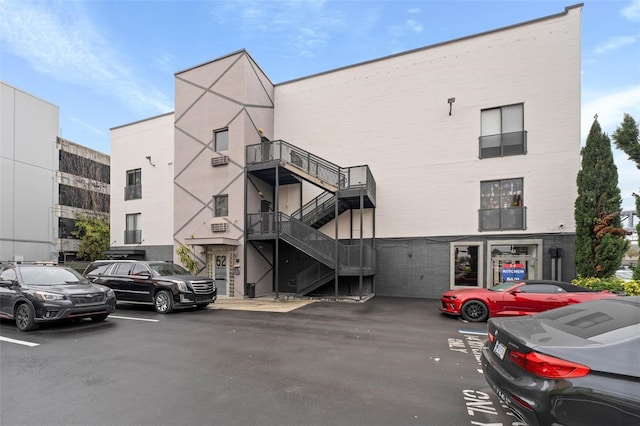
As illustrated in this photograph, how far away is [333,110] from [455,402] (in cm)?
1448

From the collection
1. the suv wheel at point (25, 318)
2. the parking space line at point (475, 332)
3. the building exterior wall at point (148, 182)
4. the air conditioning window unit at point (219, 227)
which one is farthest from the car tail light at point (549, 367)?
the building exterior wall at point (148, 182)

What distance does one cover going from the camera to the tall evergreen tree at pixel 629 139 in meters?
10.2

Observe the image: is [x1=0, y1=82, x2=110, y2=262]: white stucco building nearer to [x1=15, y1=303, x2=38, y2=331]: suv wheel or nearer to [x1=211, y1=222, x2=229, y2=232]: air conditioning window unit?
[x1=211, y1=222, x2=229, y2=232]: air conditioning window unit

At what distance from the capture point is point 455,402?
3.72 metres

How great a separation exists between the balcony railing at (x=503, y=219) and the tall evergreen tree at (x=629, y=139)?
3.42 meters

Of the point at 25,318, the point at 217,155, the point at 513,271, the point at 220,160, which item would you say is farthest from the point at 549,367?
the point at 217,155

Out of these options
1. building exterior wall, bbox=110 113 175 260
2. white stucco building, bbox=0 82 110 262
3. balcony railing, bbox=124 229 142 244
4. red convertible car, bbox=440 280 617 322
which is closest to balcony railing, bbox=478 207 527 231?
red convertible car, bbox=440 280 617 322

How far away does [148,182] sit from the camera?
2041 centimetres

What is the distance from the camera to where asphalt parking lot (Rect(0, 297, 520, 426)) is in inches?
134

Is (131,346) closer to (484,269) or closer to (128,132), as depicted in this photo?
(484,269)

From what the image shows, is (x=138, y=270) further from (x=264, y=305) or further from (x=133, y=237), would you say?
(x=133, y=237)

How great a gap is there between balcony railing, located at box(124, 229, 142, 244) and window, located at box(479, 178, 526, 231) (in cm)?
2038

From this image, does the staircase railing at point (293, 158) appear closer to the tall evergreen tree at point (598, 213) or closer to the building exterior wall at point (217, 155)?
the building exterior wall at point (217, 155)

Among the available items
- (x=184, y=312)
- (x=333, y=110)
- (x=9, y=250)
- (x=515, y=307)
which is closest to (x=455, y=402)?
(x=515, y=307)
